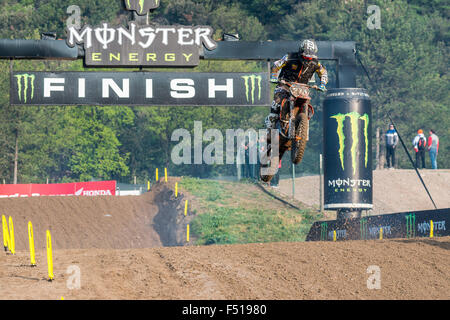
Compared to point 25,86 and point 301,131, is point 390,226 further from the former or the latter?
point 25,86

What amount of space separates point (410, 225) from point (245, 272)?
595 cm

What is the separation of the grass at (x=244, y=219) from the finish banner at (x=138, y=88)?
10877mm

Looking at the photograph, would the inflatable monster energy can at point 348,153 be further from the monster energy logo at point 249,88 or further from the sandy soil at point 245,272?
the sandy soil at point 245,272

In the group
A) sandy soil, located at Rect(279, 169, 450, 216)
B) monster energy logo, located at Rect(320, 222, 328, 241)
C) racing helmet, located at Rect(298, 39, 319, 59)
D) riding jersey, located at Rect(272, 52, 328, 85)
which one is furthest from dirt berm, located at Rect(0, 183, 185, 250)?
racing helmet, located at Rect(298, 39, 319, 59)

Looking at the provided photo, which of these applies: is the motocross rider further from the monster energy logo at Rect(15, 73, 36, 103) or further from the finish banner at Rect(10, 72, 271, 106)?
the monster energy logo at Rect(15, 73, 36, 103)

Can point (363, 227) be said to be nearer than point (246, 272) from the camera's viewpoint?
No

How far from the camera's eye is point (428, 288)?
1280 centimetres

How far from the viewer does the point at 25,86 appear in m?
19.4

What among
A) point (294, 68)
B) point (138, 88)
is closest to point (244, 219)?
point (138, 88)

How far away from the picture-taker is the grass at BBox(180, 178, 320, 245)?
98.0 feet

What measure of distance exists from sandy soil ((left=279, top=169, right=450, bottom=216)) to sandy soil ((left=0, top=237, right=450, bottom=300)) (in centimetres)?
1741

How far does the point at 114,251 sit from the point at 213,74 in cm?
603
